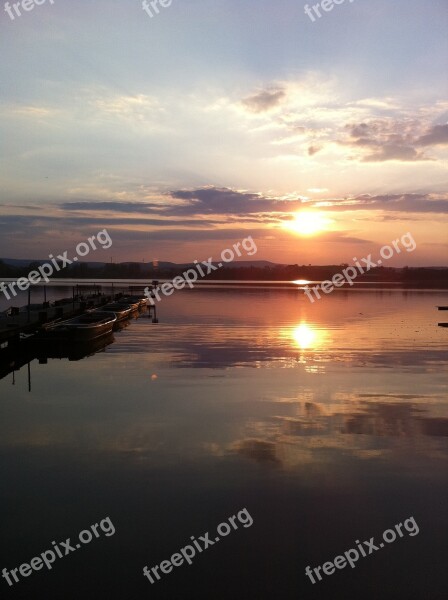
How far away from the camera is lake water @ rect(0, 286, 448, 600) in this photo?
8781 mm

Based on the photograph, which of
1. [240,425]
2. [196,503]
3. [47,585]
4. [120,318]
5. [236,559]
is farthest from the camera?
[120,318]

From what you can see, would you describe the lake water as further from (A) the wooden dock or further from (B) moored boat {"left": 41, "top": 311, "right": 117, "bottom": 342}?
(B) moored boat {"left": 41, "top": 311, "right": 117, "bottom": 342}

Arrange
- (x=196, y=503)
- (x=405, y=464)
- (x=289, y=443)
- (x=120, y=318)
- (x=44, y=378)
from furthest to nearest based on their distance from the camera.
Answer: (x=120, y=318), (x=44, y=378), (x=289, y=443), (x=405, y=464), (x=196, y=503)

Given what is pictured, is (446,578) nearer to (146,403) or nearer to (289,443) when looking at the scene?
(289,443)

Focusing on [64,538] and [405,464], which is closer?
[64,538]

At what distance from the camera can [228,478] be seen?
1230 centimetres

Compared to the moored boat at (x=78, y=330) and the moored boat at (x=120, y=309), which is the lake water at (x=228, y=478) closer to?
the moored boat at (x=78, y=330)

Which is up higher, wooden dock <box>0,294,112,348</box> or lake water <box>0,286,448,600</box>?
wooden dock <box>0,294,112,348</box>

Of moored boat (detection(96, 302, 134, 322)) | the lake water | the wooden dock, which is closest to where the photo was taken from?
the lake water

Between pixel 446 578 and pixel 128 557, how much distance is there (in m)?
4.59

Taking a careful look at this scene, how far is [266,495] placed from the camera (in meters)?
11.4

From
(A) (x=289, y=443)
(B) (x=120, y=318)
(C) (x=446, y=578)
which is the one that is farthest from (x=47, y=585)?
(B) (x=120, y=318)

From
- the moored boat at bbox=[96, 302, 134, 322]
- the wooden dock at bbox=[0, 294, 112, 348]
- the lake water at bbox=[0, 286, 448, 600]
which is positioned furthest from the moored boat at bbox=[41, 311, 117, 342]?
the moored boat at bbox=[96, 302, 134, 322]

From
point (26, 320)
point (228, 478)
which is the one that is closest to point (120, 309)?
point (26, 320)
